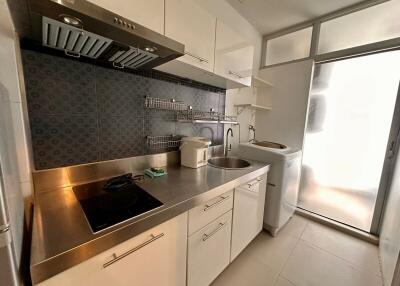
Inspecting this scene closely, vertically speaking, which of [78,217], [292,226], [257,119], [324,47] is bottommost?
[292,226]

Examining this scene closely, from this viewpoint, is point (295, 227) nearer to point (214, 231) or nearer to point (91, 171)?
point (214, 231)

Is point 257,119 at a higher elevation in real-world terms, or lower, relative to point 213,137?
higher

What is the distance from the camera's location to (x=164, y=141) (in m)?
1.50

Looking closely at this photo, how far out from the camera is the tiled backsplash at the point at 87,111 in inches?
35.9

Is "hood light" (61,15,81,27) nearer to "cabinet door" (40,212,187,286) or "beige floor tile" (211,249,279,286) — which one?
"cabinet door" (40,212,187,286)

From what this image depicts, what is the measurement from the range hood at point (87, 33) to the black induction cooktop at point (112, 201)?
779mm

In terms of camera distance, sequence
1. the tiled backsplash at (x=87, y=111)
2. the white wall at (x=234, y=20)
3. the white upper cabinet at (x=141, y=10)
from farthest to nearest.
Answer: the white wall at (x=234, y=20), the tiled backsplash at (x=87, y=111), the white upper cabinet at (x=141, y=10)

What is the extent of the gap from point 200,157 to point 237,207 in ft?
1.72

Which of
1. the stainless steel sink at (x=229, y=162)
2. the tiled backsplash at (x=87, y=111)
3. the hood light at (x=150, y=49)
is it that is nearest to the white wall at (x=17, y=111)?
the tiled backsplash at (x=87, y=111)

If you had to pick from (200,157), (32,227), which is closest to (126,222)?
(32,227)

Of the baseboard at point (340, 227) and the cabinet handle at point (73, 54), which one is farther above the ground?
the cabinet handle at point (73, 54)

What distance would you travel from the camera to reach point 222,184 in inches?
44.9

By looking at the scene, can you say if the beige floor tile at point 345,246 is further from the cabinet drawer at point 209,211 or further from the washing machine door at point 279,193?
the cabinet drawer at point 209,211

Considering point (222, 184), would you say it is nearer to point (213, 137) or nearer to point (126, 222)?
point (126, 222)
